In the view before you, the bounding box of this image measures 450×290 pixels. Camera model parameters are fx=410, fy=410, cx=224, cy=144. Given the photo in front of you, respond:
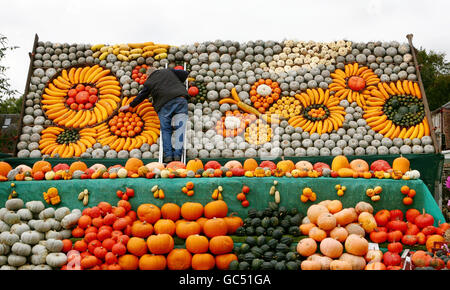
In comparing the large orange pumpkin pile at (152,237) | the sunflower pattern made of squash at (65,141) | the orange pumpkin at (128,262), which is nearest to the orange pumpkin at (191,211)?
the large orange pumpkin pile at (152,237)

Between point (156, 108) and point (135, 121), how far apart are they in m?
0.75

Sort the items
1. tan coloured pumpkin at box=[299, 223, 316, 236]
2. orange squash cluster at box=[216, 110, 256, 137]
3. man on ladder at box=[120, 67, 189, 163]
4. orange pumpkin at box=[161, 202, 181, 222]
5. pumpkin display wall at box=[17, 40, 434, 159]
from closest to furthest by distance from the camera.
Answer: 1. tan coloured pumpkin at box=[299, 223, 316, 236]
2. orange pumpkin at box=[161, 202, 181, 222]
3. man on ladder at box=[120, 67, 189, 163]
4. pumpkin display wall at box=[17, 40, 434, 159]
5. orange squash cluster at box=[216, 110, 256, 137]

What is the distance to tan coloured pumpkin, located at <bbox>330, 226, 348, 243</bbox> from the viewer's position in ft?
13.5

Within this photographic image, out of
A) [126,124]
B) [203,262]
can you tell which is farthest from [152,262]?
[126,124]

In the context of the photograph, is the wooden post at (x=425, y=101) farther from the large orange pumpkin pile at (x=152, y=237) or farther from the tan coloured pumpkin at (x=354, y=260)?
the large orange pumpkin pile at (x=152, y=237)

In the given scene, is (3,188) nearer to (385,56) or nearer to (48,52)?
(48,52)

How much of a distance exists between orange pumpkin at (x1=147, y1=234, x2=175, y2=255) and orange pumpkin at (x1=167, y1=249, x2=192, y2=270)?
0.08 meters

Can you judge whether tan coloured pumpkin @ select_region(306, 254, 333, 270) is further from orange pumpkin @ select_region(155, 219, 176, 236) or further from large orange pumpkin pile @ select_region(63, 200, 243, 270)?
orange pumpkin @ select_region(155, 219, 176, 236)

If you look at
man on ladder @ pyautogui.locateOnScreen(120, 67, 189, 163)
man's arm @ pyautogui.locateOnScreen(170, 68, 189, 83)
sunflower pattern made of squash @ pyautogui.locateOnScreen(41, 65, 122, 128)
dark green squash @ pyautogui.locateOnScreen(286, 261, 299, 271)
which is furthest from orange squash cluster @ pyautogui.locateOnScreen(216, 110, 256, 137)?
dark green squash @ pyautogui.locateOnScreen(286, 261, 299, 271)

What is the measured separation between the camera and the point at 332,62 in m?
8.41

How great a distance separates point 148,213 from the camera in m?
4.42
